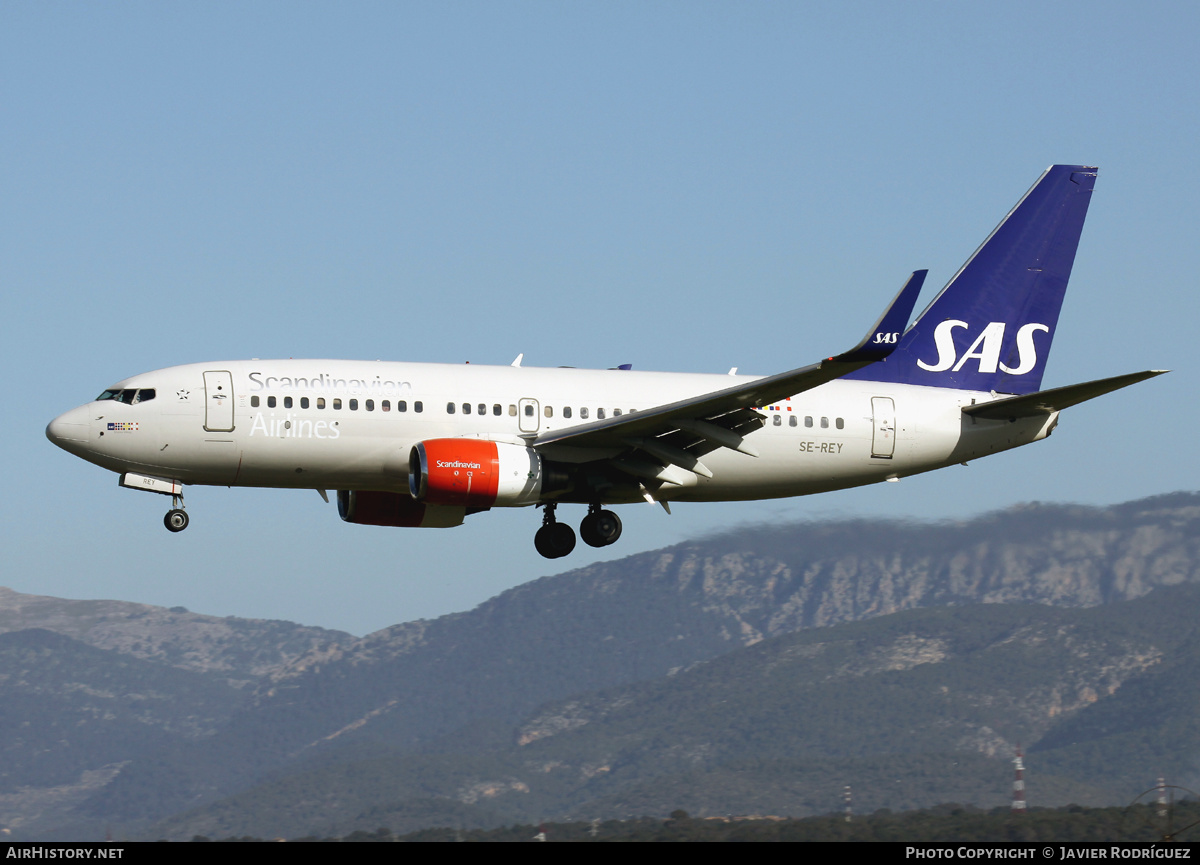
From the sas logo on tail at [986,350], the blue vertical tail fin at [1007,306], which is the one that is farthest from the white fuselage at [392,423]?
the sas logo on tail at [986,350]

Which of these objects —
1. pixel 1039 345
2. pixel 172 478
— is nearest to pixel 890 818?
pixel 1039 345

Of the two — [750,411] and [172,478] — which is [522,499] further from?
[172,478]

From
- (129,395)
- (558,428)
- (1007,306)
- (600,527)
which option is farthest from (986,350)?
(129,395)

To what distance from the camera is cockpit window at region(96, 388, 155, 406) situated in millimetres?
39281

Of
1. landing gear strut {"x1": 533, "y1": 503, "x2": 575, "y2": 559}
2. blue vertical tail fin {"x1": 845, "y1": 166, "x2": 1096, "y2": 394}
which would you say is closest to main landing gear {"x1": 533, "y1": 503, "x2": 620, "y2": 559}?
landing gear strut {"x1": 533, "y1": 503, "x2": 575, "y2": 559}

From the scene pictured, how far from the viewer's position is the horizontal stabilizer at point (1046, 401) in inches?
1510

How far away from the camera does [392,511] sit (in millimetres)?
44375

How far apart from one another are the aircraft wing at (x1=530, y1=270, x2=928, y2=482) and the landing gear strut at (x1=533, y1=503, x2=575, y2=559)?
3851 millimetres

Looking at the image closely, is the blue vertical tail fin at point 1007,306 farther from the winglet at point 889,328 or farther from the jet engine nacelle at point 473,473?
the jet engine nacelle at point 473,473

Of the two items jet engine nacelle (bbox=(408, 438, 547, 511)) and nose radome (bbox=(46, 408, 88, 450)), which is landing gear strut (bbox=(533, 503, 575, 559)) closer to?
jet engine nacelle (bbox=(408, 438, 547, 511))

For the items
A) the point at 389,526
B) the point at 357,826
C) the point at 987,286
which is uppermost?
the point at 987,286

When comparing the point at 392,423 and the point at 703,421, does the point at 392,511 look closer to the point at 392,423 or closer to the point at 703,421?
the point at 392,423

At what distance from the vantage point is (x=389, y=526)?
1758 inches

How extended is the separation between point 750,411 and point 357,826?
567ft
